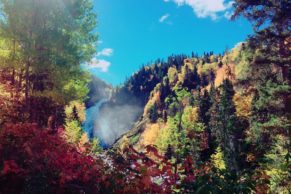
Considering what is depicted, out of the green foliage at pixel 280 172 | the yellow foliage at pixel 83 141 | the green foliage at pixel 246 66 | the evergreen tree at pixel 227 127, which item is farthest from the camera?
the evergreen tree at pixel 227 127

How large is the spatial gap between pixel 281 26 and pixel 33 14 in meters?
12.8

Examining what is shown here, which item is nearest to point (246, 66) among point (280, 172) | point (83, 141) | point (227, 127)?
point (280, 172)

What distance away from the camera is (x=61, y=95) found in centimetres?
2238

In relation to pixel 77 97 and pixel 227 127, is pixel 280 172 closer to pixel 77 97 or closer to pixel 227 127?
pixel 77 97

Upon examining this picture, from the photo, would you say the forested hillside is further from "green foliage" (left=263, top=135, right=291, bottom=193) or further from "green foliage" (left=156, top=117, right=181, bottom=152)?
"green foliage" (left=156, top=117, right=181, bottom=152)

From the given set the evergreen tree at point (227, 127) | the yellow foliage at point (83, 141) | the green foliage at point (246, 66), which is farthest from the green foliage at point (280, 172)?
the evergreen tree at point (227, 127)

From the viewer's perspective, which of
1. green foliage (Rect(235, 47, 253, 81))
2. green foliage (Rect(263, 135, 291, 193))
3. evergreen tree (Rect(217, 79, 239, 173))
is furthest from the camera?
evergreen tree (Rect(217, 79, 239, 173))

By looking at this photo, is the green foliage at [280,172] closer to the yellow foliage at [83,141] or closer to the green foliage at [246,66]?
the green foliage at [246,66]

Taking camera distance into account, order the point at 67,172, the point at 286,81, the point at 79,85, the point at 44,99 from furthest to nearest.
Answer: the point at 79,85, the point at 44,99, the point at 286,81, the point at 67,172

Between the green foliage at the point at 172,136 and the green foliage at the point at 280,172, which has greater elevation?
the green foliage at the point at 172,136

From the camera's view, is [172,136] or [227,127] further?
[172,136]

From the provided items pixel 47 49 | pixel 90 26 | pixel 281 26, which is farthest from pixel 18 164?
pixel 90 26

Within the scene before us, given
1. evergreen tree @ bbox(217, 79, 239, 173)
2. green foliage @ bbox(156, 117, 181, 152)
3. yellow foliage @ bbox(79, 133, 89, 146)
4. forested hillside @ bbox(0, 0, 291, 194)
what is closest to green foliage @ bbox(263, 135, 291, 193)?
forested hillside @ bbox(0, 0, 291, 194)

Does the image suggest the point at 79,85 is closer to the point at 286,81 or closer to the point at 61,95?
the point at 61,95
